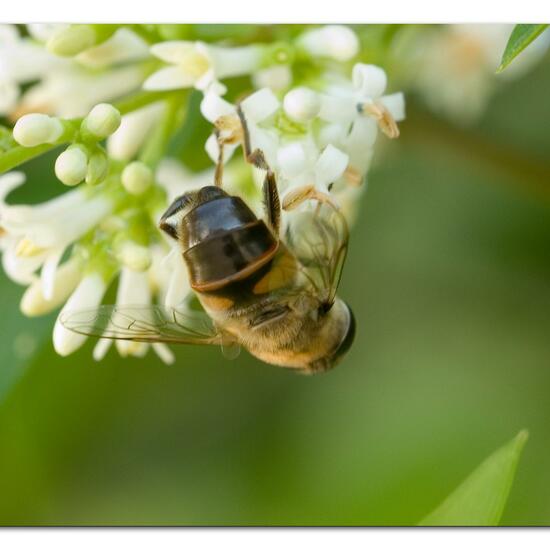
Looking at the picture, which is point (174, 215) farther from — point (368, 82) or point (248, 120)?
point (368, 82)

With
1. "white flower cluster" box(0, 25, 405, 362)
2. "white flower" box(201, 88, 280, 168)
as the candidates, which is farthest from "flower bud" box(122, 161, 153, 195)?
"white flower" box(201, 88, 280, 168)

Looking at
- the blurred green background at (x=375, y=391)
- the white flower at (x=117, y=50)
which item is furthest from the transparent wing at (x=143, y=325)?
→ the blurred green background at (x=375, y=391)

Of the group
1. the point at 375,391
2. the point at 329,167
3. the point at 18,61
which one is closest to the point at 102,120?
the point at 329,167

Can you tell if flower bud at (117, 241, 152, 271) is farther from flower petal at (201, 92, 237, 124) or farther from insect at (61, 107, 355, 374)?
flower petal at (201, 92, 237, 124)

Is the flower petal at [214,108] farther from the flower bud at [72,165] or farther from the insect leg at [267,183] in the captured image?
the flower bud at [72,165]
